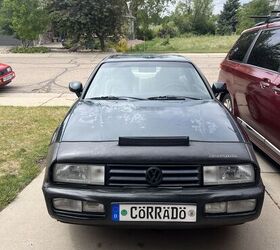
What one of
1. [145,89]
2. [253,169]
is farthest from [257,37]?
[253,169]

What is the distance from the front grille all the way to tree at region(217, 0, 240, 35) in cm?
6254

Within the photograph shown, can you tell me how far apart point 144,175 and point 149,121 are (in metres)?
0.65

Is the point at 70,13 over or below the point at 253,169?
below

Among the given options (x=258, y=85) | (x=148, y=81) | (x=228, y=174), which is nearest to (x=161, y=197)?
(x=228, y=174)

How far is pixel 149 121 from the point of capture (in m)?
3.43

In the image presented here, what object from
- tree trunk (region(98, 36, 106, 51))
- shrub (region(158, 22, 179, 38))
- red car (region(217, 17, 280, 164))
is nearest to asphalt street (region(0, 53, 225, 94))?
tree trunk (region(98, 36, 106, 51))

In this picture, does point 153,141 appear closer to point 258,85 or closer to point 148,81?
point 148,81

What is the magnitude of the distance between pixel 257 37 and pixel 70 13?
2096cm

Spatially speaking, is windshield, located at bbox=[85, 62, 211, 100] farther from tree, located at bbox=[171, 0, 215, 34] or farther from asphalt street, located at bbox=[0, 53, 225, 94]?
tree, located at bbox=[171, 0, 215, 34]

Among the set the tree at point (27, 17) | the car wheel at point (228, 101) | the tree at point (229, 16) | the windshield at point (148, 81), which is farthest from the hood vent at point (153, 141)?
→ the tree at point (229, 16)

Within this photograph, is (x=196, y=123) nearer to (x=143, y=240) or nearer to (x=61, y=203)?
(x=143, y=240)

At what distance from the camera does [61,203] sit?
117 inches

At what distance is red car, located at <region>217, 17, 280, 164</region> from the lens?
4645mm

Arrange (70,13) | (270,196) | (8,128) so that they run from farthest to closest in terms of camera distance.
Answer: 1. (70,13)
2. (8,128)
3. (270,196)
